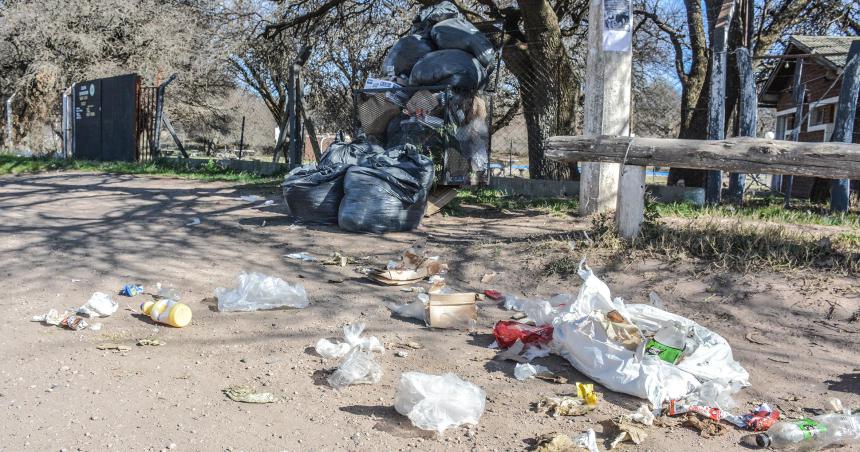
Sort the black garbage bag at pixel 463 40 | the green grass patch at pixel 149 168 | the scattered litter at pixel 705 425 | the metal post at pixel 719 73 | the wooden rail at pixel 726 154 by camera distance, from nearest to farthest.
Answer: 1. the scattered litter at pixel 705 425
2. the wooden rail at pixel 726 154
3. the metal post at pixel 719 73
4. the black garbage bag at pixel 463 40
5. the green grass patch at pixel 149 168

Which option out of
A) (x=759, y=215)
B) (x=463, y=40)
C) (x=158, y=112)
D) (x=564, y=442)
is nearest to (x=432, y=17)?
(x=463, y=40)

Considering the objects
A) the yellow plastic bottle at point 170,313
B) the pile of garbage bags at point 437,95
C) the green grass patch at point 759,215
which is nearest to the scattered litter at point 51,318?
the yellow plastic bottle at point 170,313

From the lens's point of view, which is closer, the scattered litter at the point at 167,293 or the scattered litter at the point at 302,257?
the scattered litter at the point at 167,293

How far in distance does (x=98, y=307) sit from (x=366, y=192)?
265 centimetres

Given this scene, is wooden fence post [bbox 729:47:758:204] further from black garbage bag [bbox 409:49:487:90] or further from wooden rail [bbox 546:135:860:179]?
black garbage bag [bbox 409:49:487:90]

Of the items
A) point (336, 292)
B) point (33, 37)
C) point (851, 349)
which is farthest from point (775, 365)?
point (33, 37)

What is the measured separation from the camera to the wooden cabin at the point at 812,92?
39.4ft

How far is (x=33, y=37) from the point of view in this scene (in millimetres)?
18062

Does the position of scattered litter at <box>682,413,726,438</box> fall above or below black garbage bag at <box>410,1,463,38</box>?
below

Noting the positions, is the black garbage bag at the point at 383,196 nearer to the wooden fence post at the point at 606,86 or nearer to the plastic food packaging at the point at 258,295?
the wooden fence post at the point at 606,86

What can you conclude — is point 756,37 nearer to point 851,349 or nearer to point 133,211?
point 851,349

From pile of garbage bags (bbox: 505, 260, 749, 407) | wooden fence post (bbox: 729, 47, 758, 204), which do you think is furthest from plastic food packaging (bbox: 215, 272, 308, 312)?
wooden fence post (bbox: 729, 47, 758, 204)

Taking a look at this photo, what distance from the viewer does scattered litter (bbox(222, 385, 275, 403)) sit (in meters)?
2.69

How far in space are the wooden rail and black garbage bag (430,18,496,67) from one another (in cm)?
280
